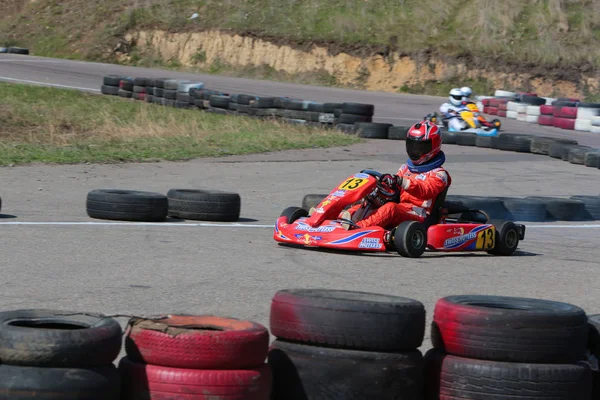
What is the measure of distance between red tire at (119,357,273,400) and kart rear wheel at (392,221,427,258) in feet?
15.1

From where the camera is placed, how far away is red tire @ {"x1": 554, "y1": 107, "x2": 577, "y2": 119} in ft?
87.5

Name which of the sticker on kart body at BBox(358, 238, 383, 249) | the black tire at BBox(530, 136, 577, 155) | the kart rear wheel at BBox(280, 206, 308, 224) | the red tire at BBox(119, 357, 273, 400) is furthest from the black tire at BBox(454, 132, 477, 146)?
the red tire at BBox(119, 357, 273, 400)

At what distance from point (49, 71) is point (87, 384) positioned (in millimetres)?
29276

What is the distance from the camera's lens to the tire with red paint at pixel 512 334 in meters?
4.31

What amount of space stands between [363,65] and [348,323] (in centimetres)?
3274

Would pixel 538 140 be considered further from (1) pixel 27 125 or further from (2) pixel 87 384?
(2) pixel 87 384

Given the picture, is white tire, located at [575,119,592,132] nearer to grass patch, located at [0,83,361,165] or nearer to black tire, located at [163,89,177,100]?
grass patch, located at [0,83,361,165]

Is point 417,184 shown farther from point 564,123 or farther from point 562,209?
point 564,123

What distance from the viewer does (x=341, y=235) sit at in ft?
27.8

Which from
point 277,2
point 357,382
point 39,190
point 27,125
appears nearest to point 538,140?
point 27,125

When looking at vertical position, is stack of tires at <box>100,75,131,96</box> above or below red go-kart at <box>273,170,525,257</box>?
below

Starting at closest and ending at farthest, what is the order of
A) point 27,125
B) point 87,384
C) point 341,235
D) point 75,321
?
point 87,384 < point 75,321 < point 341,235 < point 27,125

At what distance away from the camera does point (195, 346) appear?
3.84 meters

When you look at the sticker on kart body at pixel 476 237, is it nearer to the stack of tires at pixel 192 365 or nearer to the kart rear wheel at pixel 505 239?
the kart rear wheel at pixel 505 239
